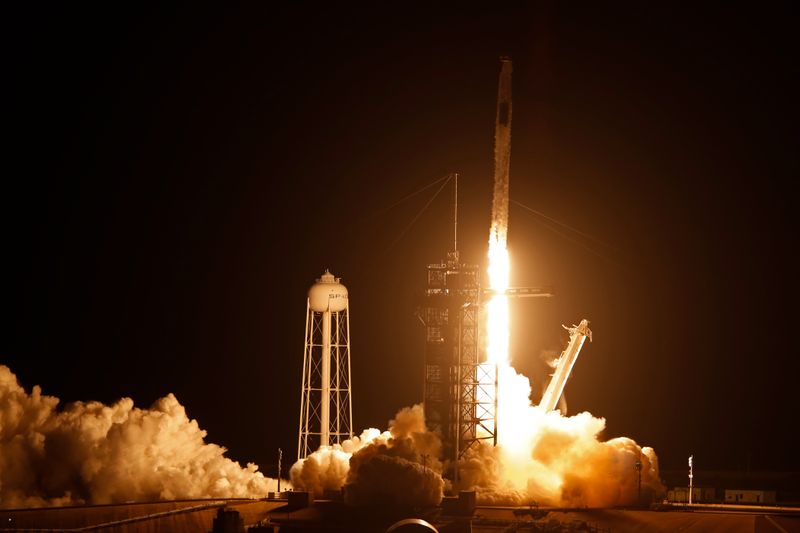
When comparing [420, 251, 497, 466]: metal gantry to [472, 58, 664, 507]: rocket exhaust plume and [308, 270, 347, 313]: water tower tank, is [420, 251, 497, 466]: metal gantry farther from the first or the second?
[308, 270, 347, 313]: water tower tank

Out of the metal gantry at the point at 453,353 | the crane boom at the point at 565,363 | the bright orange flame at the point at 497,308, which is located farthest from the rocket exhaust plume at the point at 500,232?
the crane boom at the point at 565,363

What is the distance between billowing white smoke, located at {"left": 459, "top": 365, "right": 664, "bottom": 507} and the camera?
56.5 m

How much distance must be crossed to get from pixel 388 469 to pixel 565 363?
9.44m

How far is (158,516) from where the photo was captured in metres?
54.8

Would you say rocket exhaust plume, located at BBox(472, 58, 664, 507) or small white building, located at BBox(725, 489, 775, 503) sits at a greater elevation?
rocket exhaust plume, located at BBox(472, 58, 664, 507)

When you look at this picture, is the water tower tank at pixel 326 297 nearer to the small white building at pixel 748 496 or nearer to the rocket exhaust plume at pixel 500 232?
the rocket exhaust plume at pixel 500 232

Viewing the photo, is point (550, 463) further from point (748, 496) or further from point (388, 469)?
point (748, 496)

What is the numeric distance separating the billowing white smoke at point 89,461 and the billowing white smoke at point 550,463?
11.1m

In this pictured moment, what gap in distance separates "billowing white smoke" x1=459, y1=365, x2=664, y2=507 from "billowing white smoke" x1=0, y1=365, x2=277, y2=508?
11.1 m

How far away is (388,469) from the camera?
180 ft

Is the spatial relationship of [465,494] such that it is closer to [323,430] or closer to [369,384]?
[323,430]

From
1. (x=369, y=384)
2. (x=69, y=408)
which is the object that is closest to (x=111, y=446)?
(x=69, y=408)

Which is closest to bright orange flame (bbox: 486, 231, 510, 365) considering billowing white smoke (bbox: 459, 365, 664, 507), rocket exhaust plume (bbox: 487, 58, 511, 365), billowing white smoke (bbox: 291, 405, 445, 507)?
rocket exhaust plume (bbox: 487, 58, 511, 365)

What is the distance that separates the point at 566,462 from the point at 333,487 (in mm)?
8744
